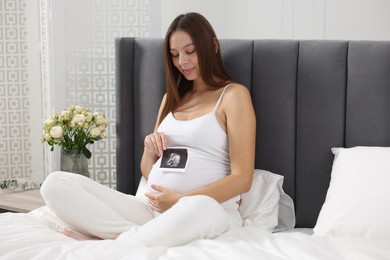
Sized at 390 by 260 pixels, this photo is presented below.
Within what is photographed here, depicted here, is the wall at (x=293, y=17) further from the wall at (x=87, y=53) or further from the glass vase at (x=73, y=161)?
the glass vase at (x=73, y=161)

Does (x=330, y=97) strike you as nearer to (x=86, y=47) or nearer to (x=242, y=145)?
(x=242, y=145)

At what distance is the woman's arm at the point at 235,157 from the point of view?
8.16ft

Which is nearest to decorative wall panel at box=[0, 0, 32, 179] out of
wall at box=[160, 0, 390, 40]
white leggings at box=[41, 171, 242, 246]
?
wall at box=[160, 0, 390, 40]

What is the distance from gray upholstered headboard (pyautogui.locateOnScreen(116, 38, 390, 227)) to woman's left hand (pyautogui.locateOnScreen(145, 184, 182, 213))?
18.3 inches

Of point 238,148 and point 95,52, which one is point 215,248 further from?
point 95,52

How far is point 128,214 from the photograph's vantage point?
8.07 feet

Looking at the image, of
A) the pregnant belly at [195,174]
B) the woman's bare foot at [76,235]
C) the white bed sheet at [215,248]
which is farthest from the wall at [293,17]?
the woman's bare foot at [76,235]

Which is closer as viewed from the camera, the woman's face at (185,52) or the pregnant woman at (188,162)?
the pregnant woman at (188,162)

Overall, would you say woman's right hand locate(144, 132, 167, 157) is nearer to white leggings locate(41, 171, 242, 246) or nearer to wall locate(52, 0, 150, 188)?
white leggings locate(41, 171, 242, 246)

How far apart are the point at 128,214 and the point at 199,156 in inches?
13.7

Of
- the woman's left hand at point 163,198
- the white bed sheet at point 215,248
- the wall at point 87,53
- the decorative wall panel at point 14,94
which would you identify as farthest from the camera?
the decorative wall panel at point 14,94

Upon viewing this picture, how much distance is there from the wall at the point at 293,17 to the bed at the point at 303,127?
1.05 metres

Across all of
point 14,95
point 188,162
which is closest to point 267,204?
point 188,162

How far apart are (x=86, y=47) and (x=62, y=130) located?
0.67 meters
